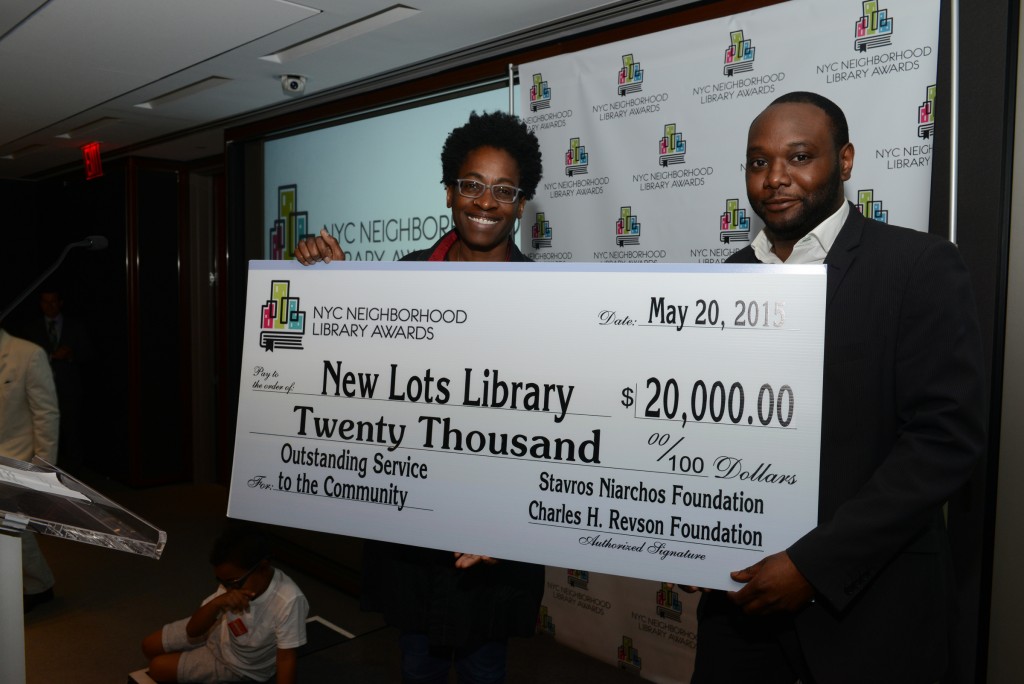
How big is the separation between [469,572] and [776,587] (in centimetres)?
67

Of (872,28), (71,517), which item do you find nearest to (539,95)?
(872,28)

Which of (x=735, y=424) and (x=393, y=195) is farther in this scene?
(x=393, y=195)

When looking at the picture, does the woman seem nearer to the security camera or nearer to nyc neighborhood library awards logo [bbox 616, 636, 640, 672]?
nyc neighborhood library awards logo [bbox 616, 636, 640, 672]

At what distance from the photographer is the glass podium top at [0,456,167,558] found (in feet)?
3.79

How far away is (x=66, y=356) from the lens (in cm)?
590

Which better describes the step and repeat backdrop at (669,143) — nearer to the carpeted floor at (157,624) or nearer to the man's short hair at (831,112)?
the carpeted floor at (157,624)

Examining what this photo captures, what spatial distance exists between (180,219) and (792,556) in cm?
567

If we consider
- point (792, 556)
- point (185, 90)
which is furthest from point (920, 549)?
point (185, 90)

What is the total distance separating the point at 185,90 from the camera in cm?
392

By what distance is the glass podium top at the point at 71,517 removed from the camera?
3.79ft

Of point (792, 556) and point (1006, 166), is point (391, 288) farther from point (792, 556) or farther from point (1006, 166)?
point (1006, 166)

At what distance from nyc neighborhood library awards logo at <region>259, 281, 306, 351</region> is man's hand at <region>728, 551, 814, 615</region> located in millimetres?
998

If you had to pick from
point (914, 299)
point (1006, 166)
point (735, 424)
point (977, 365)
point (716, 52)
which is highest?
point (716, 52)

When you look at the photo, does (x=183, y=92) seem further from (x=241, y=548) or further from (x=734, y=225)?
(x=734, y=225)
